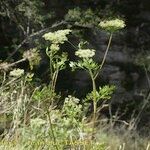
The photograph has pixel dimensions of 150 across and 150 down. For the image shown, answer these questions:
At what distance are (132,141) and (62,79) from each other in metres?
1.78

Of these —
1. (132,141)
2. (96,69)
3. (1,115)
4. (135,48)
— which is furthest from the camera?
(135,48)

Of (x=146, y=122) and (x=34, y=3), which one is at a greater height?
(x=34, y=3)

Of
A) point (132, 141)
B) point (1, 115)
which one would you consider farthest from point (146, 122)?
point (1, 115)

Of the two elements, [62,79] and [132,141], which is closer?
[132,141]

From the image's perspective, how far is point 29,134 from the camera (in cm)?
315

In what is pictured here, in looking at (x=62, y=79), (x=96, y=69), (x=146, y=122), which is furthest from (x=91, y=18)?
(x=96, y=69)

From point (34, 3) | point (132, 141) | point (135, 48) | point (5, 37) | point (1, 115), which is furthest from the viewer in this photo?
point (135, 48)

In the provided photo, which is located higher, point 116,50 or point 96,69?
point 96,69

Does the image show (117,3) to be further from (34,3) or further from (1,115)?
(1,115)

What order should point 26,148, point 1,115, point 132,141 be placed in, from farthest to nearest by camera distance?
point 132,141 → point 1,115 → point 26,148

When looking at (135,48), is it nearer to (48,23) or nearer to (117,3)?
(117,3)

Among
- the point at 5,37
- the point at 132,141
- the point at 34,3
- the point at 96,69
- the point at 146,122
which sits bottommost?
the point at 146,122

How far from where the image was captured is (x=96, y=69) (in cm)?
248

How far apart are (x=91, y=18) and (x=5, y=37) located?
128 centimetres
